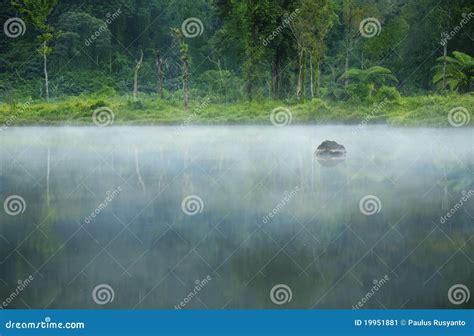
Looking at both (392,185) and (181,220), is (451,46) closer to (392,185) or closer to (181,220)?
(392,185)

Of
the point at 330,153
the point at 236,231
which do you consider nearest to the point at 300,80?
the point at 330,153

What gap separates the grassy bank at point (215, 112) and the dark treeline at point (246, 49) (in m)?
0.95

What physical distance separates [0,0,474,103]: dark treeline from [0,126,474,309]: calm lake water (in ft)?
39.3

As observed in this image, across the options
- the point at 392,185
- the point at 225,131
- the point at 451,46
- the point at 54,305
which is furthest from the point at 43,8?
the point at 54,305

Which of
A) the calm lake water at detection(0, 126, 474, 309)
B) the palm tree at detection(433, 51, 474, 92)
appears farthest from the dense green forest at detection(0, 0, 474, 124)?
the calm lake water at detection(0, 126, 474, 309)

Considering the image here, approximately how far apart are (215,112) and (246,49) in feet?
10.5

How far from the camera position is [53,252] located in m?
7.23

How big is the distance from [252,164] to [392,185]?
2789 millimetres

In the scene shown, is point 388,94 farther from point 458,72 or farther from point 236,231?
point 236,231

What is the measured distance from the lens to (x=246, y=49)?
2562 centimetres

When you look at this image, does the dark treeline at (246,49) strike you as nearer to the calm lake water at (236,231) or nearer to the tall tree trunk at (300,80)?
the tall tree trunk at (300,80)

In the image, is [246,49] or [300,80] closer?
[300,80]

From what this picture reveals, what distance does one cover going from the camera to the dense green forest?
2438cm

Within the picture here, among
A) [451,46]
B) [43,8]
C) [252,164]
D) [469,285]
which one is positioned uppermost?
[451,46]
